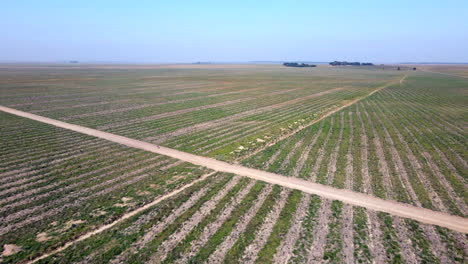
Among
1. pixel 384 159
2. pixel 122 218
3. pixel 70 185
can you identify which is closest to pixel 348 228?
pixel 384 159

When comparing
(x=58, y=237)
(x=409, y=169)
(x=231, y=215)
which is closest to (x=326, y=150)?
(x=409, y=169)

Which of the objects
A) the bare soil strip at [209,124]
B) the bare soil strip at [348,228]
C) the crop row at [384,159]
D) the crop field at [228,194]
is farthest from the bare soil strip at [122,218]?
the bare soil strip at [209,124]

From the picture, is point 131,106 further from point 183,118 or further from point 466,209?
point 466,209

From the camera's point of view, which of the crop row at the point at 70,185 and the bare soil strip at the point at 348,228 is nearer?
the bare soil strip at the point at 348,228

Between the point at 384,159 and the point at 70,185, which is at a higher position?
the point at 384,159

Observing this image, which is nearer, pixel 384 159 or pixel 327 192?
pixel 327 192

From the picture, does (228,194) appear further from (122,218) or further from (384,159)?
(384,159)

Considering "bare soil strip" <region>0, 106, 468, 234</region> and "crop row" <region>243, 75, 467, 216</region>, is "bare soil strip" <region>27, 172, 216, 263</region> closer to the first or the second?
"bare soil strip" <region>0, 106, 468, 234</region>

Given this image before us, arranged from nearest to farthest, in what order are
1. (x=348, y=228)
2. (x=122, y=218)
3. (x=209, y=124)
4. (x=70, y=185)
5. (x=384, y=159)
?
(x=348, y=228) → (x=122, y=218) → (x=70, y=185) → (x=384, y=159) → (x=209, y=124)

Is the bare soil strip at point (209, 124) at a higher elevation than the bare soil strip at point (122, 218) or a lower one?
higher

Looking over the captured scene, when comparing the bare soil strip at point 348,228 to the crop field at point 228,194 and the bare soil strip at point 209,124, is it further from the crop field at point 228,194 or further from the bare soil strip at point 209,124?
the bare soil strip at point 209,124

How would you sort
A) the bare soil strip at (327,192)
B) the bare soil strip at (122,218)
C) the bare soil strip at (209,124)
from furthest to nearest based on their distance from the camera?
the bare soil strip at (209,124) < the bare soil strip at (327,192) < the bare soil strip at (122,218)
